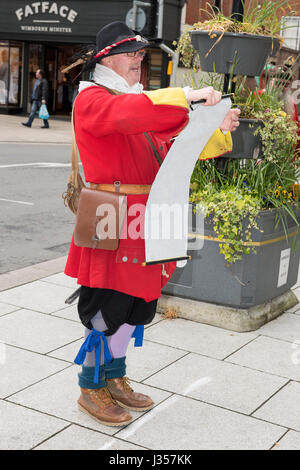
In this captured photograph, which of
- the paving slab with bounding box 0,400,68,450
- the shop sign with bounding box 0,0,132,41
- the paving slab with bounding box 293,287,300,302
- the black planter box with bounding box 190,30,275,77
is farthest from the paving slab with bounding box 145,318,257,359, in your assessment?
the shop sign with bounding box 0,0,132,41

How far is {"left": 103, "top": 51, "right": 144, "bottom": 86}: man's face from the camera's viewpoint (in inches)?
123

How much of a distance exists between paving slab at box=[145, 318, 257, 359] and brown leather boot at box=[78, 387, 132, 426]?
109cm

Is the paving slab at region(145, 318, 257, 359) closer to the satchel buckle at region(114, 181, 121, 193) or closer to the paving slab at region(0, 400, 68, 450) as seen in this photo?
the paving slab at region(0, 400, 68, 450)

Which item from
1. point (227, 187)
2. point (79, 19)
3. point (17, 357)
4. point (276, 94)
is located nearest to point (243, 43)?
point (276, 94)

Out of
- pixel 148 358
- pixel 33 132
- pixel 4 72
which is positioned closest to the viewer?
pixel 148 358

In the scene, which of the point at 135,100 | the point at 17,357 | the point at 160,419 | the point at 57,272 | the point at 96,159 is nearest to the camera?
the point at 135,100

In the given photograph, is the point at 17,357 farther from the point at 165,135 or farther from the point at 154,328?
the point at 165,135

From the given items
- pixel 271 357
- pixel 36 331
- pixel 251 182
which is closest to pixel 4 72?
pixel 251 182

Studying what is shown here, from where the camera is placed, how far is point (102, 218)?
3.18 meters

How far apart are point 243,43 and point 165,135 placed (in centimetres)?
206

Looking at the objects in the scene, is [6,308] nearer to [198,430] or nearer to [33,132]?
[198,430]

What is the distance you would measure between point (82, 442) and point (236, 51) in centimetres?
293

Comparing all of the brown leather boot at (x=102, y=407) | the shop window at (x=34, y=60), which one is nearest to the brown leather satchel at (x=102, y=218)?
the brown leather boot at (x=102, y=407)

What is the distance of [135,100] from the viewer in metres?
2.81
